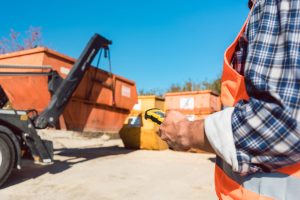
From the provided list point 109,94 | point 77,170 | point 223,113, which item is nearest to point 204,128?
point 223,113

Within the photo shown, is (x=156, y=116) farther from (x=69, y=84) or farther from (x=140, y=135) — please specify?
(x=140, y=135)

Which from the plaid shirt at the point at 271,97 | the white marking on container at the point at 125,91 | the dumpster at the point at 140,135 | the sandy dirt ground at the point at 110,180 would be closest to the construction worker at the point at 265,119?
the plaid shirt at the point at 271,97

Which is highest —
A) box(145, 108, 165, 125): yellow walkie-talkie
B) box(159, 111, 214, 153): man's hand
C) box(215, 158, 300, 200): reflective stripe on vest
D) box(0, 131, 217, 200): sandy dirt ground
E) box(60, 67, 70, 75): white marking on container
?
box(60, 67, 70, 75): white marking on container

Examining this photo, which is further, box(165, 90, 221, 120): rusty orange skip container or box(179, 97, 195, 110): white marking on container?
box(179, 97, 195, 110): white marking on container

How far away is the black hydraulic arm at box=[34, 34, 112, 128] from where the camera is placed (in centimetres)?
582

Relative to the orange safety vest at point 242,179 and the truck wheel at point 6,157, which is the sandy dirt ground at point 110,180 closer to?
the truck wheel at point 6,157

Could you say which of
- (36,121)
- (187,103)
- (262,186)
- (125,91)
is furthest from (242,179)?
(187,103)

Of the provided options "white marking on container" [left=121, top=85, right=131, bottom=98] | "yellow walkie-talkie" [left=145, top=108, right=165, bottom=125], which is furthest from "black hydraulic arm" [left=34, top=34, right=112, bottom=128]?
"yellow walkie-talkie" [left=145, top=108, right=165, bottom=125]

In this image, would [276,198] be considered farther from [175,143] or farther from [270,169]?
[175,143]

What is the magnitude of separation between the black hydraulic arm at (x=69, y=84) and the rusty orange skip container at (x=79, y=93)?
0.70ft

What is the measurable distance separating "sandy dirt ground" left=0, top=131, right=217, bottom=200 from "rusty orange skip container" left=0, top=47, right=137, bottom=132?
0.94m

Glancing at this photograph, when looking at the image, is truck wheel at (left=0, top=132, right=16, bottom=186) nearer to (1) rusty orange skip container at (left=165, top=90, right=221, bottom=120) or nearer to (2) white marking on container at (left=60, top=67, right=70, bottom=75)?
(2) white marking on container at (left=60, top=67, right=70, bottom=75)

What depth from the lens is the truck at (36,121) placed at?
4.73 meters

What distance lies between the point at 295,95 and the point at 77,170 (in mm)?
5795
